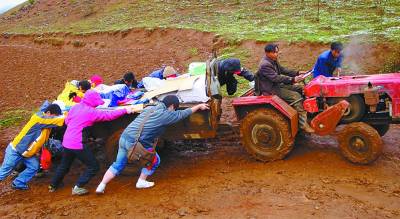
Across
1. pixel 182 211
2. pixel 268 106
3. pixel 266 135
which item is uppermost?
pixel 268 106

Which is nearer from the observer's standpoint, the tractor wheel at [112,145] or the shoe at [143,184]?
the shoe at [143,184]

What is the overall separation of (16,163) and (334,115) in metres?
5.01

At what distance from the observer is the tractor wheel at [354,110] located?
244 inches

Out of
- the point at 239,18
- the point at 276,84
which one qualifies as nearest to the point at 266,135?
the point at 276,84

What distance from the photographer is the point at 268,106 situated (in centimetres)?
656

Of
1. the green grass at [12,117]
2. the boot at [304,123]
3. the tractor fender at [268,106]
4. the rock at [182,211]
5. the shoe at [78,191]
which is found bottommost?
the rock at [182,211]

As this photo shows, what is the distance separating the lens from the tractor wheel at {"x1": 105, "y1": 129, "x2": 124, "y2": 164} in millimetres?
6938

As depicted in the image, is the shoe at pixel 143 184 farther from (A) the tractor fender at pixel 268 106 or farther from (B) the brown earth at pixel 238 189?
(A) the tractor fender at pixel 268 106

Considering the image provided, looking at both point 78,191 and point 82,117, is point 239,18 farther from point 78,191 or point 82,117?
point 78,191

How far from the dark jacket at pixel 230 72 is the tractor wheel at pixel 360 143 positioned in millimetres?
1929

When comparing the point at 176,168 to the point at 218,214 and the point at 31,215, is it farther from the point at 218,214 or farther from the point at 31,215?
the point at 31,215

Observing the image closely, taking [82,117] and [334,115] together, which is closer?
[334,115]

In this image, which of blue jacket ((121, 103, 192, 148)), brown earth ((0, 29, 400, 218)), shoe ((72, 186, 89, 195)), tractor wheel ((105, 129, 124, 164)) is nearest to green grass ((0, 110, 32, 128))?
brown earth ((0, 29, 400, 218))

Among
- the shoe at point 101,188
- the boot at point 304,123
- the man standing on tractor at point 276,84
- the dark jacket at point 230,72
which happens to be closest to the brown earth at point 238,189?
the shoe at point 101,188
